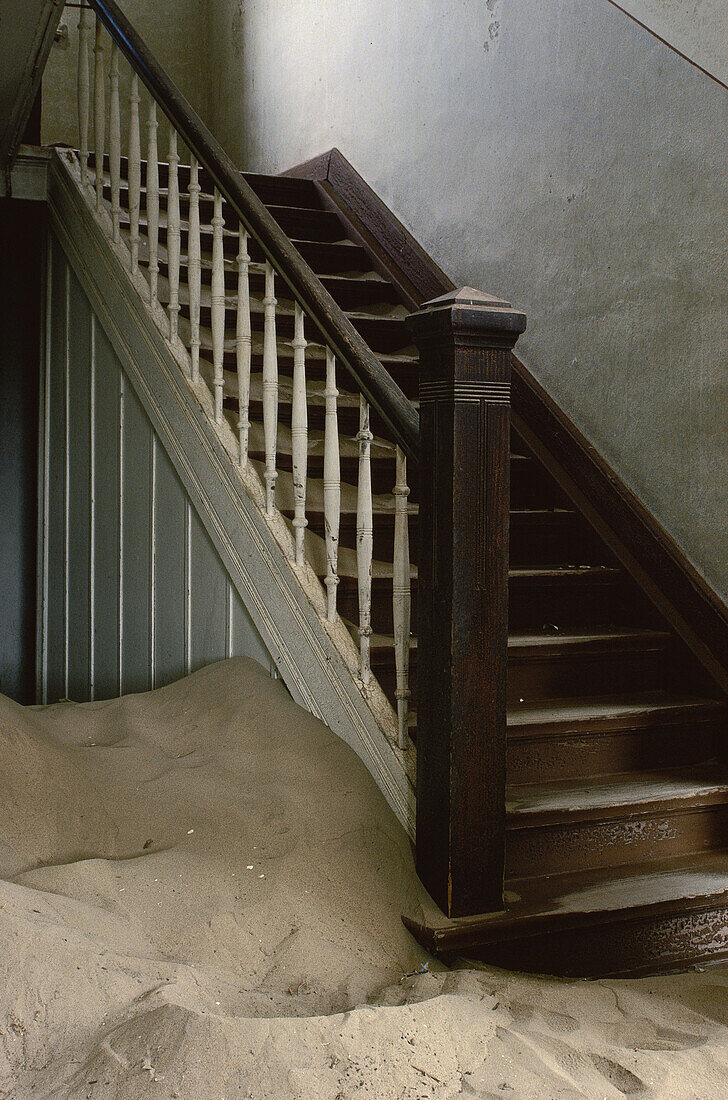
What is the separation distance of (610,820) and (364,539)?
0.90m

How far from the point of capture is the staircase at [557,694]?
82.1 inches

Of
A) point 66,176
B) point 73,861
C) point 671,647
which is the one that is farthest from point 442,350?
point 66,176

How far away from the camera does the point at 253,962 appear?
1.75 metres

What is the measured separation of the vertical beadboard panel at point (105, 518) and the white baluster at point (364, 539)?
165cm

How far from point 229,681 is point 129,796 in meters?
0.56

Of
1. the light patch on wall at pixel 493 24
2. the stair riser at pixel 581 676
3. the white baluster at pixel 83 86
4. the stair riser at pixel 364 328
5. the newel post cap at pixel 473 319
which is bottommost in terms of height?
the stair riser at pixel 581 676

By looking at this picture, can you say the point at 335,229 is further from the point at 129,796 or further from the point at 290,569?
the point at 129,796

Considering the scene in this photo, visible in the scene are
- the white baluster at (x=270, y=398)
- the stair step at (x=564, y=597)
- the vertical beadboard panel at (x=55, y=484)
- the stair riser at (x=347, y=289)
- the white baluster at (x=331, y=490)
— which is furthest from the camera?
the vertical beadboard panel at (x=55, y=484)

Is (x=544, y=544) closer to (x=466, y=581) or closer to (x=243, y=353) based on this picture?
(x=243, y=353)

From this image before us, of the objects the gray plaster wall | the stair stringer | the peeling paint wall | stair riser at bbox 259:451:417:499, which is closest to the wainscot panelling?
the stair stringer

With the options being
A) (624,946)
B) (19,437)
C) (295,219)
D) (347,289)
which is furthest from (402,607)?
(19,437)

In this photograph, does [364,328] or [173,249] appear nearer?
[173,249]

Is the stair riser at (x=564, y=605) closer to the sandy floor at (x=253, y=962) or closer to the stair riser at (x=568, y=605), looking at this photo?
the stair riser at (x=568, y=605)

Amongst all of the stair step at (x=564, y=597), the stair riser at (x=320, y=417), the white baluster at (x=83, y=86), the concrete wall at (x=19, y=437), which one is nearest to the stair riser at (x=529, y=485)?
the stair step at (x=564, y=597)
